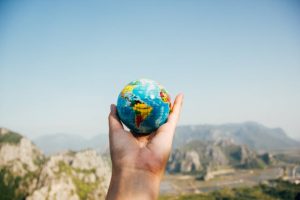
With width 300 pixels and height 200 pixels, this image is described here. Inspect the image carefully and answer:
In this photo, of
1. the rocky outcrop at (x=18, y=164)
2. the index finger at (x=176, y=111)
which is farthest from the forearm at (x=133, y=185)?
the rocky outcrop at (x=18, y=164)

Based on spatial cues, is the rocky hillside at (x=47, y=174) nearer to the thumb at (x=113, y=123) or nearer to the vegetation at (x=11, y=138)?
the vegetation at (x=11, y=138)

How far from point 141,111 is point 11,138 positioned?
12735 cm

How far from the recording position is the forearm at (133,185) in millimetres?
3010

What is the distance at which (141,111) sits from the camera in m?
5.78

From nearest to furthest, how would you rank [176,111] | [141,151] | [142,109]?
[141,151]
[176,111]
[142,109]

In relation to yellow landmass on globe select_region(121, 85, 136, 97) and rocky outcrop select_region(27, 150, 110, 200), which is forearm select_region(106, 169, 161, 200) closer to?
yellow landmass on globe select_region(121, 85, 136, 97)

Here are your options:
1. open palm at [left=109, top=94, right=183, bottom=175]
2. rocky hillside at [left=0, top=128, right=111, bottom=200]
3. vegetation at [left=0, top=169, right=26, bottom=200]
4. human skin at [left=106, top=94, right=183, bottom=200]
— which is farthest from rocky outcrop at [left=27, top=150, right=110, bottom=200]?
human skin at [left=106, top=94, right=183, bottom=200]

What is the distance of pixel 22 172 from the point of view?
326ft

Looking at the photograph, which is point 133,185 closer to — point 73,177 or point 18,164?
point 73,177

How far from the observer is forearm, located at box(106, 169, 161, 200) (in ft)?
9.87

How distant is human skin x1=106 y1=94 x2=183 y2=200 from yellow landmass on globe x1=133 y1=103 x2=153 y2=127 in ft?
4.89

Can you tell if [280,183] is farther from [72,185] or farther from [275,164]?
[275,164]

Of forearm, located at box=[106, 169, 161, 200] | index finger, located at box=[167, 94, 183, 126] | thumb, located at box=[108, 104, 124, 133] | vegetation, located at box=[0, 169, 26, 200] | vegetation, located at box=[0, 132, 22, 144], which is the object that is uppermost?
index finger, located at box=[167, 94, 183, 126]

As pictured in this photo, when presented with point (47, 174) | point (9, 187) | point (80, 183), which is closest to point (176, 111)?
point (47, 174)
